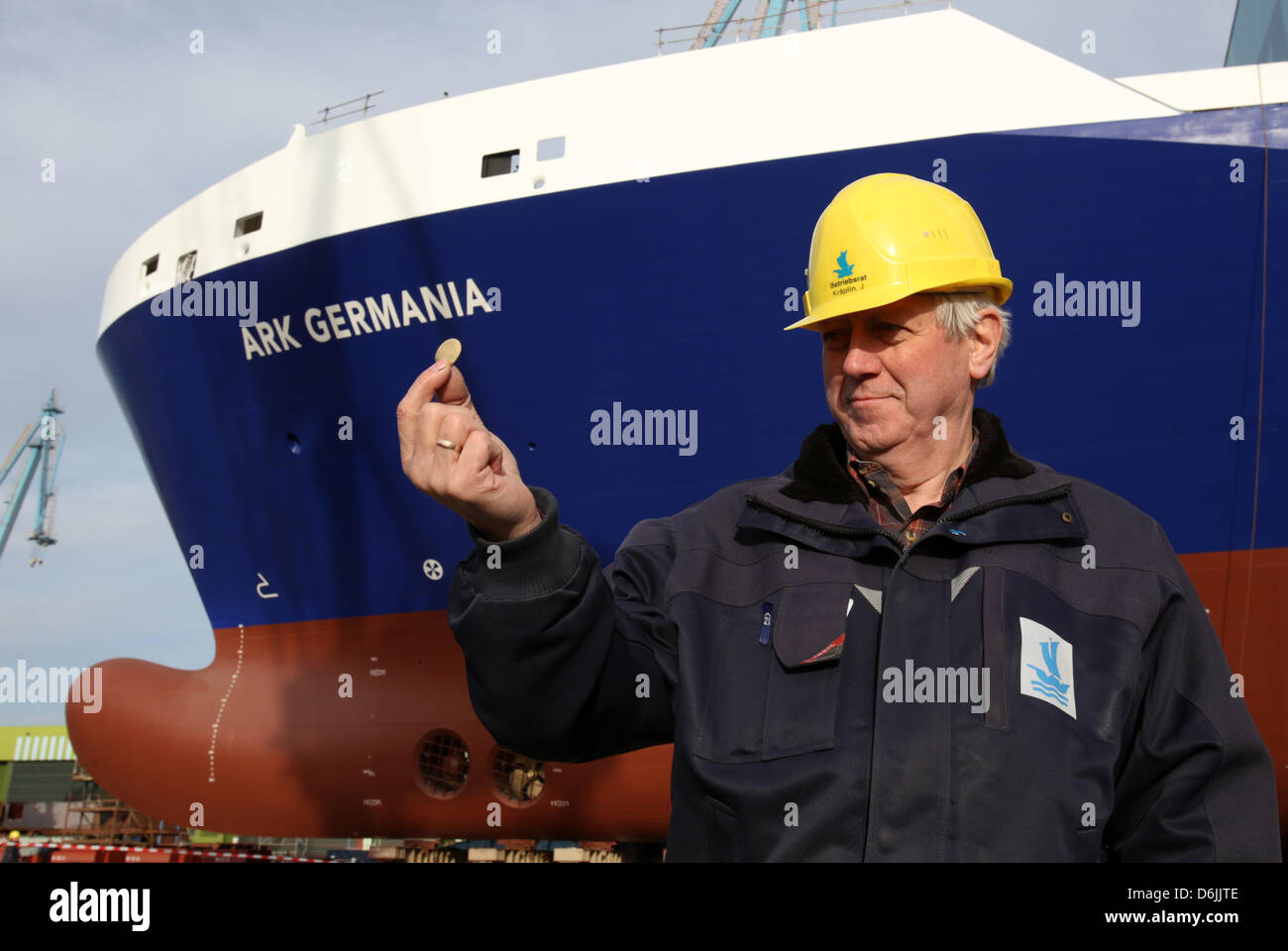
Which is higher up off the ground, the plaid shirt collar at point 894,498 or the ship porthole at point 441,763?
the plaid shirt collar at point 894,498

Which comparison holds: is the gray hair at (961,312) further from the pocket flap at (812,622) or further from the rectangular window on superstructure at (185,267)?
the rectangular window on superstructure at (185,267)

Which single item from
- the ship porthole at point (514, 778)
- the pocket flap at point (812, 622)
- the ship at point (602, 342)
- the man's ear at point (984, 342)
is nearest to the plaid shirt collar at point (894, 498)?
the man's ear at point (984, 342)

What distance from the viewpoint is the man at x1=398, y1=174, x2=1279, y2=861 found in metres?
1.42

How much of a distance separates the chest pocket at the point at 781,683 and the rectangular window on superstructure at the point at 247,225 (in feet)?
28.1

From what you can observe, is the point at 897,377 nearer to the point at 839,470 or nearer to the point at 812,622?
the point at 839,470

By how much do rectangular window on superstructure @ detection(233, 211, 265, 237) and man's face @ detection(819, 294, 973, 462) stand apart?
8.30 m

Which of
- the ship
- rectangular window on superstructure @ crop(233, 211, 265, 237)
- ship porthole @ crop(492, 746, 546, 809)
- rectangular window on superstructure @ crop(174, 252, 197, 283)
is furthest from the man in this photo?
rectangular window on superstructure @ crop(174, 252, 197, 283)

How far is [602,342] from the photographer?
23.3ft

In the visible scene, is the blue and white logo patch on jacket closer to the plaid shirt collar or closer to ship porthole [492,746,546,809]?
the plaid shirt collar

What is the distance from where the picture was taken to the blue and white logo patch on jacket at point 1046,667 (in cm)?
148

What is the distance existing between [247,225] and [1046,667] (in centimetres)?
896

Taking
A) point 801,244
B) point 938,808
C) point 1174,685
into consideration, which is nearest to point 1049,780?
point 938,808

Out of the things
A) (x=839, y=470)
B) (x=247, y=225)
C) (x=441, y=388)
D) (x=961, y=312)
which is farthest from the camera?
(x=247, y=225)

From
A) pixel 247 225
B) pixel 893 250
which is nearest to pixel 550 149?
pixel 247 225
